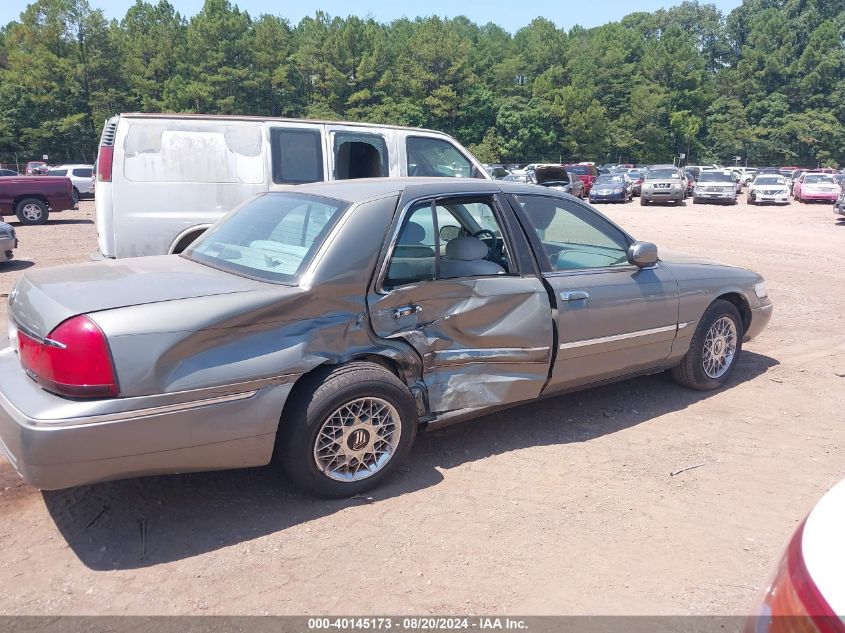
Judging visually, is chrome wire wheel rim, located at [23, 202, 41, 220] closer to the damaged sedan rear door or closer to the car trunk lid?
the car trunk lid

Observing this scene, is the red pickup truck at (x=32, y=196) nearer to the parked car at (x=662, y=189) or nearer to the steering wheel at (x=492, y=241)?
the steering wheel at (x=492, y=241)

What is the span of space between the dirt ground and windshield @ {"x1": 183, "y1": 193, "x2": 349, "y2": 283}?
1200 millimetres

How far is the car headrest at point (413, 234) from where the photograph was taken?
12.9 feet

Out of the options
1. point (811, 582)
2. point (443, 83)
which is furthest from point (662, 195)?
point (443, 83)

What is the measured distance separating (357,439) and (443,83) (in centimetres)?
6230

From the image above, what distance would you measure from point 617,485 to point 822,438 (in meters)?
1.72

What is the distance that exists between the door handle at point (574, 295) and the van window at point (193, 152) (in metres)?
4.22

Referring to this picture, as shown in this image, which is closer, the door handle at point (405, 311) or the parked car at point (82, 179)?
the door handle at point (405, 311)

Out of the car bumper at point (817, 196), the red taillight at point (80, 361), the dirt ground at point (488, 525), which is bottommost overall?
the dirt ground at point (488, 525)

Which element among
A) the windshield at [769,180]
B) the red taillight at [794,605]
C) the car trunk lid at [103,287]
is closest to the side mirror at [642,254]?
the car trunk lid at [103,287]

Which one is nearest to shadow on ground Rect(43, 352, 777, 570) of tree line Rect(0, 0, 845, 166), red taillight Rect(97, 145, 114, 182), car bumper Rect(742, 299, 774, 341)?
car bumper Rect(742, 299, 774, 341)

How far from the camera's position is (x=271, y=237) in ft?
13.3

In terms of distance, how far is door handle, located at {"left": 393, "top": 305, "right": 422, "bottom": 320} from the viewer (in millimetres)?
3777

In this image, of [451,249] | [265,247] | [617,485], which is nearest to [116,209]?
[265,247]
